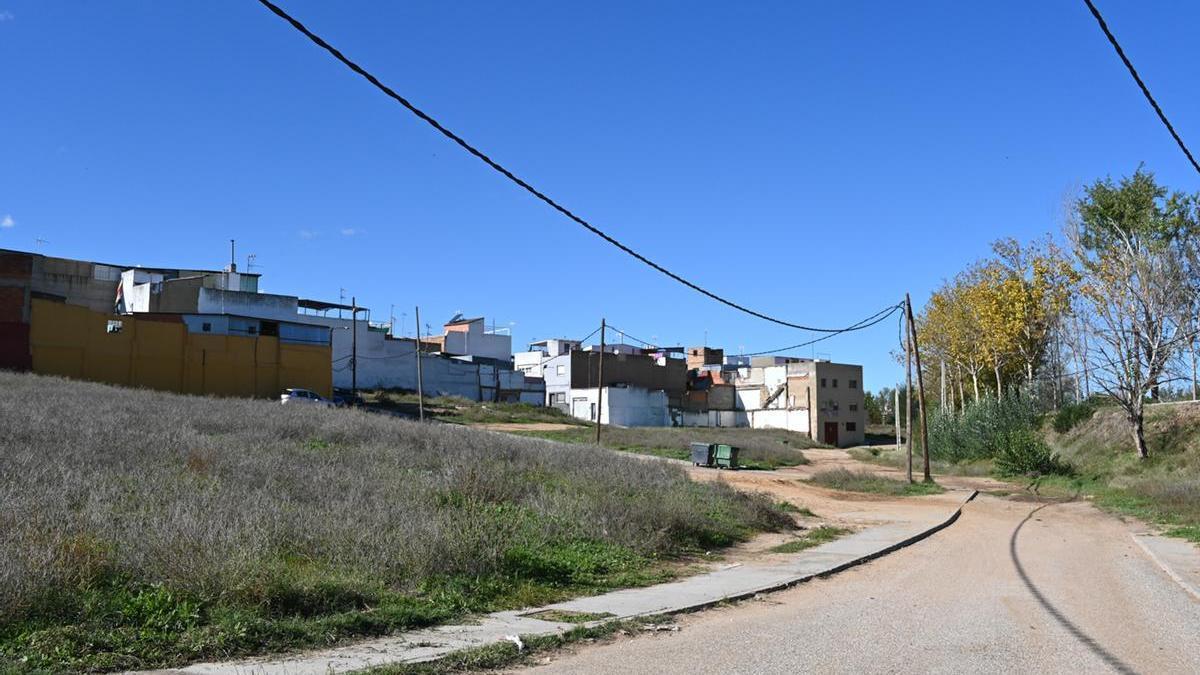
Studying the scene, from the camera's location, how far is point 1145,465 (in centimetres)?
3519

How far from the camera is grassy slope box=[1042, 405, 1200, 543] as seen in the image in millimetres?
23891

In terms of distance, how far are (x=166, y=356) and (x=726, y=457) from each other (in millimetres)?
33320

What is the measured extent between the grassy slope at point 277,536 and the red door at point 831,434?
225 ft

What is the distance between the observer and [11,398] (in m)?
25.4

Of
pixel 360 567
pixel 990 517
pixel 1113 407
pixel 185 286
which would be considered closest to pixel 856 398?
pixel 1113 407

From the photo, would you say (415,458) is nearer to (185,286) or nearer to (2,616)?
(2,616)

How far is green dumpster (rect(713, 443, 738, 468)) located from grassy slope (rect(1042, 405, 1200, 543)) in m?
12.1

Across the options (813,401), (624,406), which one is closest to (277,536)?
(624,406)

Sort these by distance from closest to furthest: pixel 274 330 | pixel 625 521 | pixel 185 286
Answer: pixel 625 521, pixel 274 330, pixel 185 286

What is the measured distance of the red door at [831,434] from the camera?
8756 centimetres

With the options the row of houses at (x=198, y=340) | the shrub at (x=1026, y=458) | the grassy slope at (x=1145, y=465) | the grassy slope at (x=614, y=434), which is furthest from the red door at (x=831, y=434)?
the shrub at (x=1026, y=458)

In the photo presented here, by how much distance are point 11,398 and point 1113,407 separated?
42506 mm

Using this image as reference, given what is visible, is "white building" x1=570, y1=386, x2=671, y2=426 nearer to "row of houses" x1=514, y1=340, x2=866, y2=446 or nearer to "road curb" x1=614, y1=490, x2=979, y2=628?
"row of houses" x1=514, y1=340, x2=866, y2=446

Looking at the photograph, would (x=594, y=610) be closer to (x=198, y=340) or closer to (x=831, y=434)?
(x=198, y=340)
